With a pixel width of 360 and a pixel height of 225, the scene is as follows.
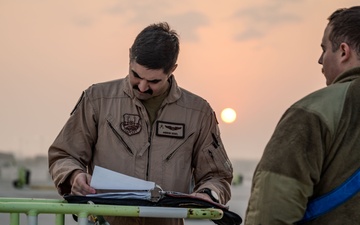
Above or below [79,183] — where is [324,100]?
above

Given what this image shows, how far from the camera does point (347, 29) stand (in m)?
3.46

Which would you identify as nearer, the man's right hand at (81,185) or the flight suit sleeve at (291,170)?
the flight suit sleeve at (291,170)

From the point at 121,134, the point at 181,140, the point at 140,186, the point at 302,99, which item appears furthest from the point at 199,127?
the point at 302,99

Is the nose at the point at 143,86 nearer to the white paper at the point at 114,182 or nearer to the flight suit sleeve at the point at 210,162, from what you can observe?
the flight suit sleeve at the point at 210,162

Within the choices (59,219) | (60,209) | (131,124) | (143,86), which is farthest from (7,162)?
(60,209)

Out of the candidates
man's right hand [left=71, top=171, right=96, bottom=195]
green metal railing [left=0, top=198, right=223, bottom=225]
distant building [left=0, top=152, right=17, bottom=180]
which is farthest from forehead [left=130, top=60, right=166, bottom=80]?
distant building [left=0, top=152, right=17, bottom=180]

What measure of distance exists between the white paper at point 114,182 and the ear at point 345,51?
1166 mm

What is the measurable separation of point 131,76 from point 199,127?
0.51 m

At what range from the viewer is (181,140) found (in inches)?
184

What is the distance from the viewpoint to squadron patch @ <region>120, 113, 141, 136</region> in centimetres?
461

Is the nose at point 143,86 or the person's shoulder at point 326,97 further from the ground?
the person's shoulder at point 326,97


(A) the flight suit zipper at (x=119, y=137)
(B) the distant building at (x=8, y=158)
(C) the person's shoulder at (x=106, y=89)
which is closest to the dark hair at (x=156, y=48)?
(C) the person's shoulder at (x=106, y=89)

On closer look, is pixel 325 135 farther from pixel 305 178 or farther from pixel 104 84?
pixel 104 84

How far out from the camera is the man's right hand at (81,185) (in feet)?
13.7
